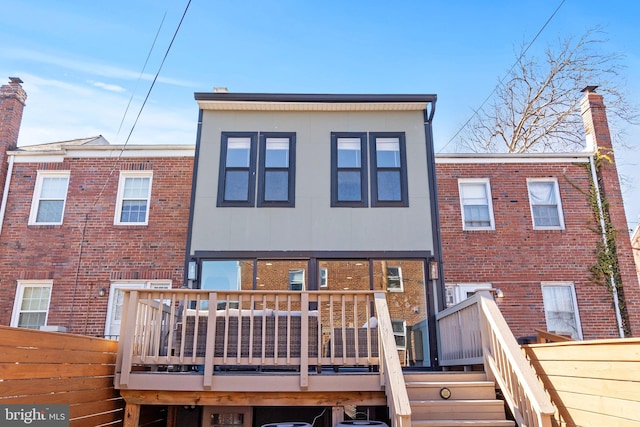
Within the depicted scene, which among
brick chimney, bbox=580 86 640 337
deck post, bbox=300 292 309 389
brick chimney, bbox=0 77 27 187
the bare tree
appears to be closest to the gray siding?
deck post, bbox=300 292 309 389

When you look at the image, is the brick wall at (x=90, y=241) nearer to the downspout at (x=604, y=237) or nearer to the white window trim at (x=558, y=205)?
the white window trim at (x=558, y=205)

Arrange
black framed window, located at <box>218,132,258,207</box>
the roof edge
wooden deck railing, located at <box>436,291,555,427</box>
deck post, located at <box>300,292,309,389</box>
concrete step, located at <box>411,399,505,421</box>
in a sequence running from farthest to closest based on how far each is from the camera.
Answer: the roof edge → black framed window, located at <box>218,132,258,207</box> → deck post, located at <box>300,292,309,389</box> → concrete step, located at <box>411,399,505,421</box> → wooden deck railing, located at <box>436,291,555,427</box>

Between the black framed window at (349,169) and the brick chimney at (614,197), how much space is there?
566 cm

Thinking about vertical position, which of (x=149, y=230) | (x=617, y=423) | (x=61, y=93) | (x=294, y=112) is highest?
(x=61, y=93)

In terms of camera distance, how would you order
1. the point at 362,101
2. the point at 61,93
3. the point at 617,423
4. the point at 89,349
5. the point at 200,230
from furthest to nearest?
the point at 61,93 < the point at 362,101 < the point at 200,230 < the point at 89,349 < the point at 617,423

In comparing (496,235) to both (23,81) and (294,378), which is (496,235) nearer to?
(294,378)

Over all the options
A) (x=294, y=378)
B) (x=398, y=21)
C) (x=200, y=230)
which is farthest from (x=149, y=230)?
(x=398, y=21)

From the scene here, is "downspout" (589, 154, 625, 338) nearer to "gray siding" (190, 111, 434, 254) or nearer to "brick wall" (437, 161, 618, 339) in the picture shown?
"brick wall" (437, 161, 618, 339)

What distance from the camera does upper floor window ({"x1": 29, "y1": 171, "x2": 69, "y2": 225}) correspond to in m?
9.65

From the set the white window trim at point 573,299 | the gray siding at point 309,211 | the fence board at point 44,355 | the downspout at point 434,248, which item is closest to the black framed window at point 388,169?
the gray siding at point 309,211

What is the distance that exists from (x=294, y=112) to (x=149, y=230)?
3.87m

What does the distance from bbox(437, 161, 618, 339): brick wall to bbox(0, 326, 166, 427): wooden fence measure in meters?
6.60

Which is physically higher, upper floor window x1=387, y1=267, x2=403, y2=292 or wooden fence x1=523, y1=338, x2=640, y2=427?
upper floor window x1=387, y1=267, x2=403, y2=292

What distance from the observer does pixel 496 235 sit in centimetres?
976
